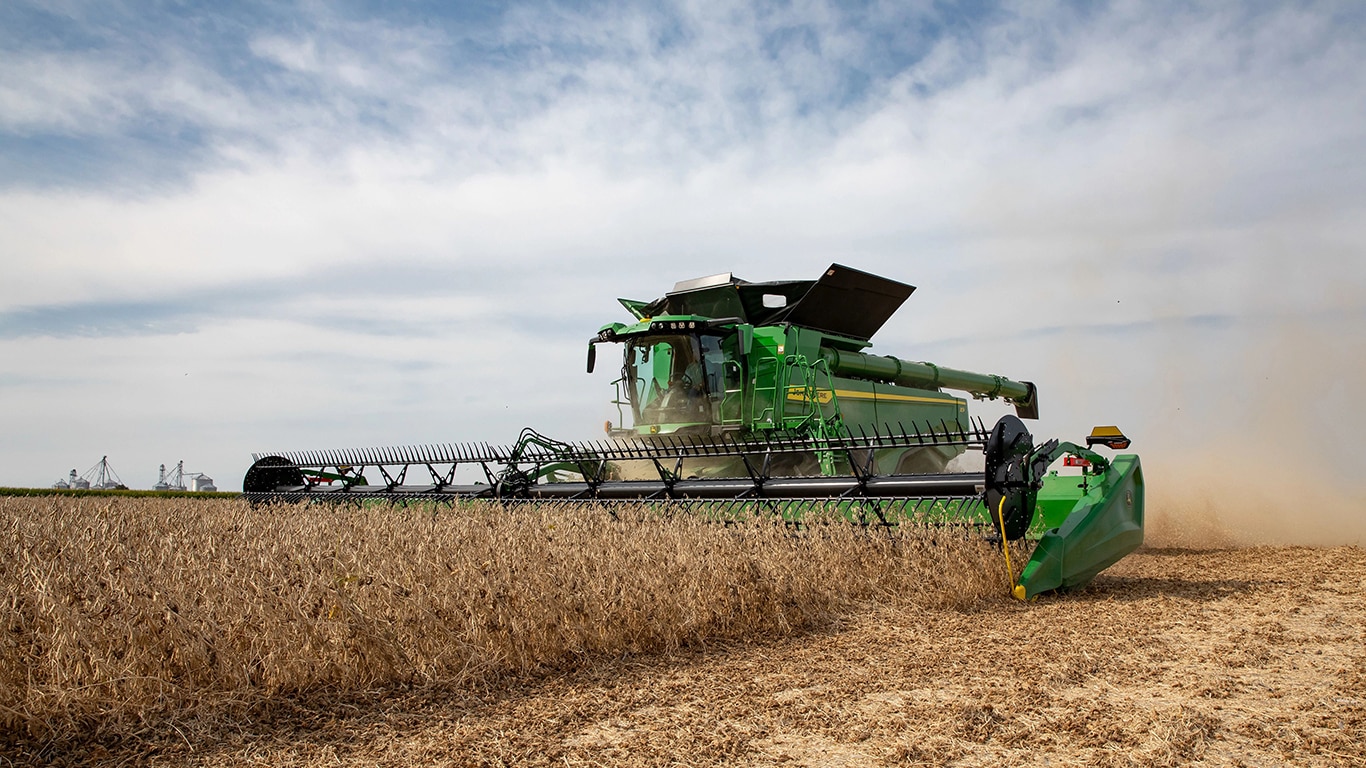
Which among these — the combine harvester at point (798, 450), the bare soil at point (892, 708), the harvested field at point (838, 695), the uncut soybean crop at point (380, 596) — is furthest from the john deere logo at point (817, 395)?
the bare soil at point (892, 708)

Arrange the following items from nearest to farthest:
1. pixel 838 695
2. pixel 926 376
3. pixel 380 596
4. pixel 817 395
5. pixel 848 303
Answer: pixel 838 695 < pixel 380 596 < pixel 817 395 < pixel 848 303 < pixel 926 376

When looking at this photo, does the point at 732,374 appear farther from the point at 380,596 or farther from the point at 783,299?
the point at 380,596

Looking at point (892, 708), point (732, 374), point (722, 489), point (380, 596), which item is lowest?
point (892, 708)

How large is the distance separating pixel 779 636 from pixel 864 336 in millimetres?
6680

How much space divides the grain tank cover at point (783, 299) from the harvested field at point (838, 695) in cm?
474

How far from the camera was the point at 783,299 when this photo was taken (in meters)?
9.55

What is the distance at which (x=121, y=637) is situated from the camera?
9.53 feet

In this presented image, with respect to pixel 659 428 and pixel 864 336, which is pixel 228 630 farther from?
pixel 864 336

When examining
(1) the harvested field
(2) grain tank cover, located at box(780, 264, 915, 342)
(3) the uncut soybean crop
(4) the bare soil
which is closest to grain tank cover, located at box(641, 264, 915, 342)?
(2) grain tank cover, located at box(780, 264, 915, 342)

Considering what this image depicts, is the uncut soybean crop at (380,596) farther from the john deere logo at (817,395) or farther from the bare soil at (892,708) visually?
the john deere logo at (817,395)

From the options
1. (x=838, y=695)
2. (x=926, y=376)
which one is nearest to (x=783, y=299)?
(x=926, y=376)

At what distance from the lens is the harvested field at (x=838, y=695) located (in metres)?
2.65

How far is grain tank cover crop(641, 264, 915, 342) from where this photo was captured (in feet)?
31.0

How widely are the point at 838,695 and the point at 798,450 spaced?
10.2ft
